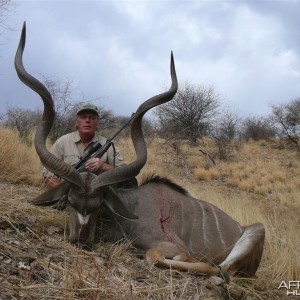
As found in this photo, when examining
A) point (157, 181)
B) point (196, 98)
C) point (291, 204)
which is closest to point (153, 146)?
point (196, 98)

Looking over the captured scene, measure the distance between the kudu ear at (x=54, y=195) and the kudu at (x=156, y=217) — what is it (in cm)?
5

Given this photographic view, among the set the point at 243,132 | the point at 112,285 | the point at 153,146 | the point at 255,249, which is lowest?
the point at 112,285

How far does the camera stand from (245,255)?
3365mm

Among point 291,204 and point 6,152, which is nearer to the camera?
point 6,152

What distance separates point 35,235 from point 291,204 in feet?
26.3

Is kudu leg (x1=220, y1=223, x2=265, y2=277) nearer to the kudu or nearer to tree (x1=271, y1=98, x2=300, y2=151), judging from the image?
the kudu

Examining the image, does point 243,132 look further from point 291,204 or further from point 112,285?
point 112,285

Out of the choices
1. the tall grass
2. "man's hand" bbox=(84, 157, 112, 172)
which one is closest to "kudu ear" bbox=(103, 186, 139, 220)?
"man's hand" bbox=(84, 157, 112, 172)

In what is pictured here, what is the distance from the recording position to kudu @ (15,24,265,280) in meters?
3.15

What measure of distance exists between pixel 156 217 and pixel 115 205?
350 millimetres

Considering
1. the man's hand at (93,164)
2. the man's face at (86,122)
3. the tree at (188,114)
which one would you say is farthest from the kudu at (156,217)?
the tree at (188,114)

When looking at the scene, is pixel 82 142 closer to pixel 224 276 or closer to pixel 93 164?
pixel 93 164

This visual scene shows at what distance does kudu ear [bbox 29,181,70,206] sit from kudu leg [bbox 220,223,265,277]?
128 centimetres

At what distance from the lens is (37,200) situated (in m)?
3.42
